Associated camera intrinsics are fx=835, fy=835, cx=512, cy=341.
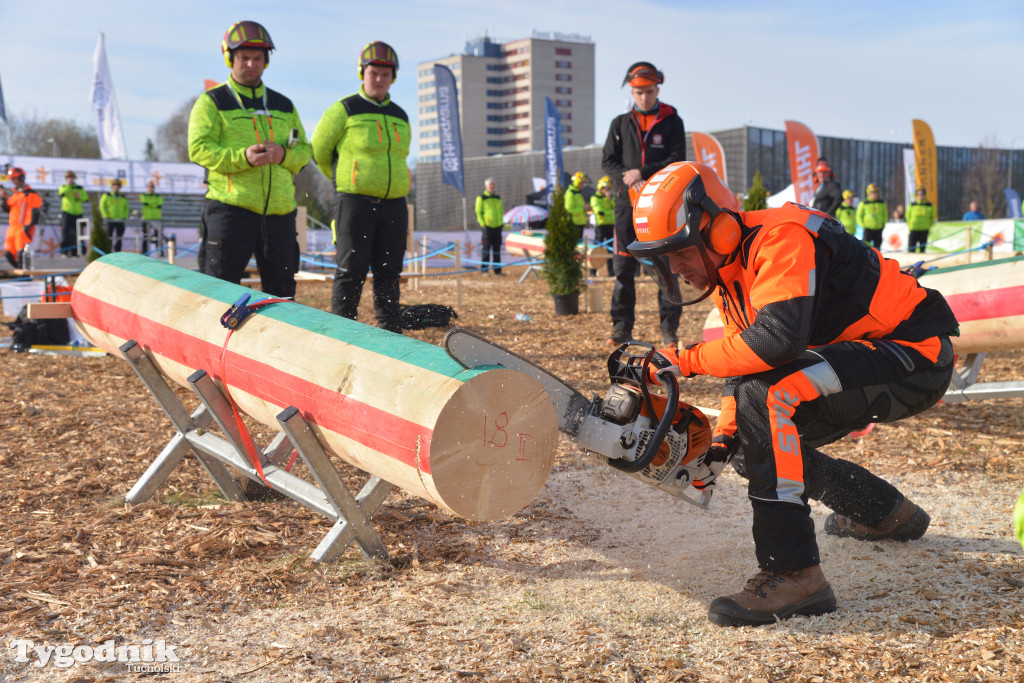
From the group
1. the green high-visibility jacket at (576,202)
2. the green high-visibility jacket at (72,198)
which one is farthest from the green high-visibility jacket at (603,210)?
the green high-visibility jacket at (72,198)

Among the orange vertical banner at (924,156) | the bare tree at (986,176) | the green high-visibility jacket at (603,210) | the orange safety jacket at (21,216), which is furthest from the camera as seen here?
the bare tree at (986,176)

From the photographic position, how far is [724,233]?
2533 mm

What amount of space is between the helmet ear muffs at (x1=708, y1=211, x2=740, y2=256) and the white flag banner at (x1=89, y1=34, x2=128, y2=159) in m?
28.3

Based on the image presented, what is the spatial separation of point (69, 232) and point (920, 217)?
18019mm

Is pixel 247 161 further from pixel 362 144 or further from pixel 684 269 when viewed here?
pixel 684 269

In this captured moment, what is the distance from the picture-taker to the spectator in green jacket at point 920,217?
16391 mm

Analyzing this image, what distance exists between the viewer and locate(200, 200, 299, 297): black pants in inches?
194

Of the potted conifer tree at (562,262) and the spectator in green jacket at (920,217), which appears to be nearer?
the potted conifer tree at (562,262)

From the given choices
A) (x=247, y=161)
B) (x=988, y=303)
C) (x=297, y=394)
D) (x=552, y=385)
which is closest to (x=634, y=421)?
A: (x=552, y=385)

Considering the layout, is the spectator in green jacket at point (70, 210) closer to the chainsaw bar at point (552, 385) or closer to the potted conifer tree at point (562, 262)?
the potted conifer tree at point (562, 262)

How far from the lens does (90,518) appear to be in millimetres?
3461

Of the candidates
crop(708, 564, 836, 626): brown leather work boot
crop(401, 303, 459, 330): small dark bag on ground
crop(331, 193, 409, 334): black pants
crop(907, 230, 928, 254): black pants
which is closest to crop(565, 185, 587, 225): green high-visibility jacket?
crop(907, 230, 928, 254): black pants

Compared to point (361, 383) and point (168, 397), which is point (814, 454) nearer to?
point (361, 383)

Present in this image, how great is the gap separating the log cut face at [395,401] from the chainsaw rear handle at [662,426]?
10.3 inches
